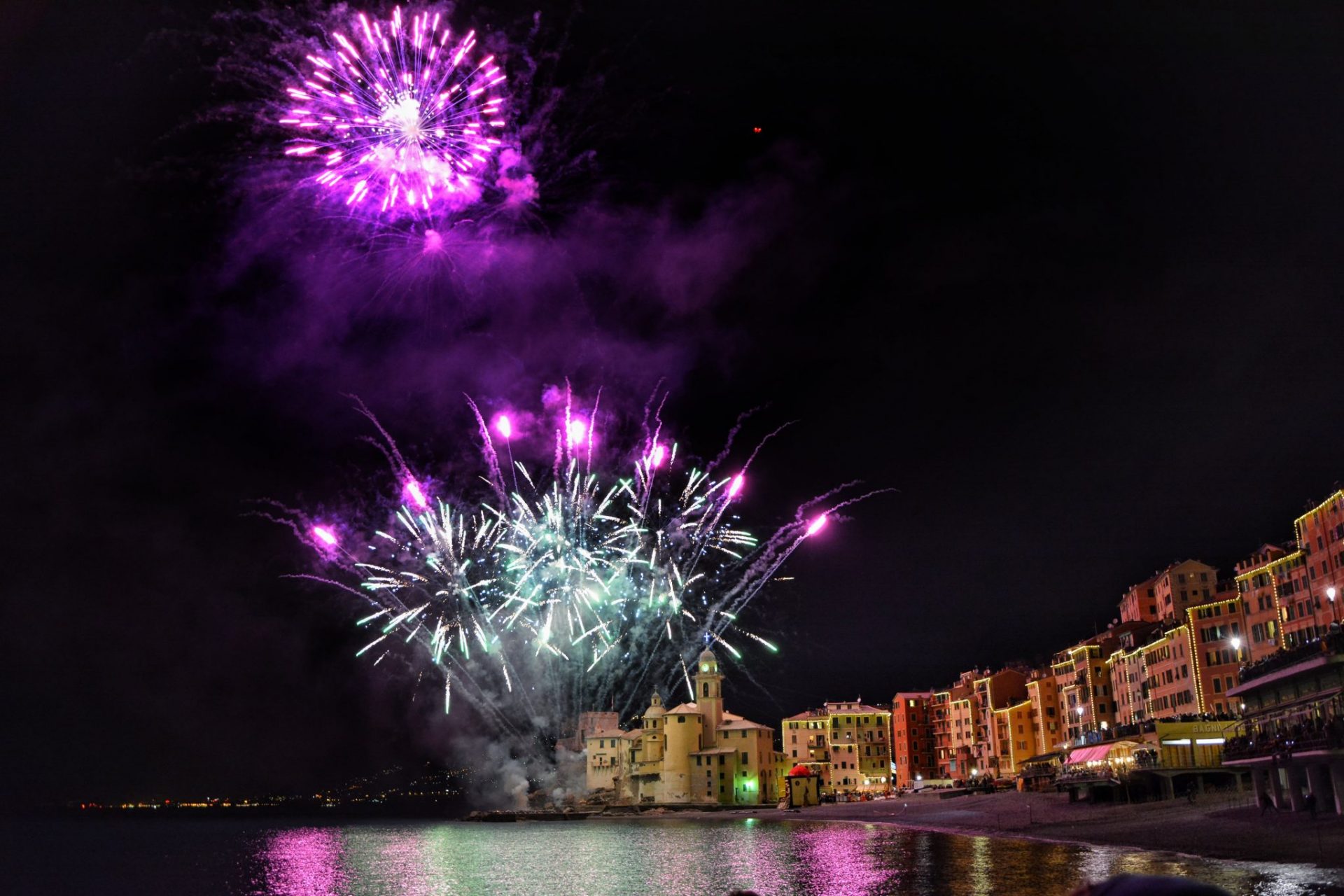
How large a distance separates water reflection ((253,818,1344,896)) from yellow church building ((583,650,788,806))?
1405 inches

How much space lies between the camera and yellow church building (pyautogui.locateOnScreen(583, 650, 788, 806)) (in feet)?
467

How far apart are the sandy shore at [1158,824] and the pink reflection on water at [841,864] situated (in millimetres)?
8184

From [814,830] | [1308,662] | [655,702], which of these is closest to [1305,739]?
[1308,662]

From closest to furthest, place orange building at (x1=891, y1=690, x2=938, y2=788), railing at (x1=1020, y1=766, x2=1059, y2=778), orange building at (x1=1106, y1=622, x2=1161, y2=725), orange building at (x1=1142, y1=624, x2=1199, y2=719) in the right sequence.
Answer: orange building at (x1=1142, y1=624, x2=1199, y2=719) → orange building at (x1=1106, y1=622, x2=1161, y2=725) → railing at (x1=1020, y1=766, x2=1059, y2=778) → orange building at (x1=891, y1=690, x2=938, y2=788)

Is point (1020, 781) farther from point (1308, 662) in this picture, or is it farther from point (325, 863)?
point (325, 863)

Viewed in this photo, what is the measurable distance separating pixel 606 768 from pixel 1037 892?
124m

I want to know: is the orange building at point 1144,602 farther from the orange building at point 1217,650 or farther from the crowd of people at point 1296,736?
the crowd of people at point 1296,736

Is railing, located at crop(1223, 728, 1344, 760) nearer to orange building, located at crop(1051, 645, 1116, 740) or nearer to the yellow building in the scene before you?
orange building, located at crop(1051, 645, 1116, 740)

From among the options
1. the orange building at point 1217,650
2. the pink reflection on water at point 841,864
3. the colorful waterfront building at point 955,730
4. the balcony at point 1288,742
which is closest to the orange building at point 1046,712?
the colorful waterfront building at point 955,730

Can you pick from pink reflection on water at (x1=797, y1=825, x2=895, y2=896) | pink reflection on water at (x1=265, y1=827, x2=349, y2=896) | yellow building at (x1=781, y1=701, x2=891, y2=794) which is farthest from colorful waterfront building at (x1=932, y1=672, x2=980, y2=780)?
pink reflection on water at (x1=265, y1=827, x2=349, y2=896)

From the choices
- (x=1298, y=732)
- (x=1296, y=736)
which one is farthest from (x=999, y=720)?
(x=1296, y=736)

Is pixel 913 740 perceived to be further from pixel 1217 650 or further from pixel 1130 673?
pixel 1217 650

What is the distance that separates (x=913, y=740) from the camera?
148m

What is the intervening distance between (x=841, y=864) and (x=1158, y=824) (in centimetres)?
1669
